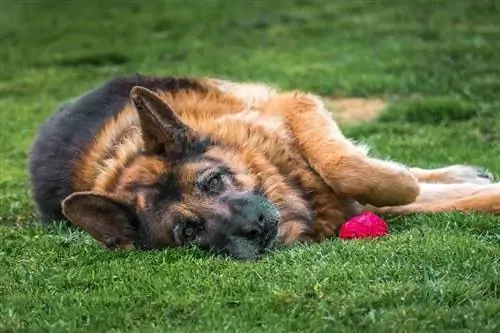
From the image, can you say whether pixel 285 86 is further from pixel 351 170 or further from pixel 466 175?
pixel 351 170

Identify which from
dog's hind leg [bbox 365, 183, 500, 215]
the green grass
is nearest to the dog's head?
the green grass

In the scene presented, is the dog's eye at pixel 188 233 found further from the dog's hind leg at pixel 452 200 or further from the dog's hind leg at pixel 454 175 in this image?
the dog's hind leg at pixel 454 175

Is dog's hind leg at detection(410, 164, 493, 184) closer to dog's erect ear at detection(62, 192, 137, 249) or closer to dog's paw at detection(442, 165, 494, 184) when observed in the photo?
dog's paw at detection(442, 165, 494, 184)

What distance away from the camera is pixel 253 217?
5539 mm

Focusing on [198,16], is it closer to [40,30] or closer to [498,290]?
[40,30]

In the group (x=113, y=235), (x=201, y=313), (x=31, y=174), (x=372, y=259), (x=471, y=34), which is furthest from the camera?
(x=471, y=34)

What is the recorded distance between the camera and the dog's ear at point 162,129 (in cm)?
586

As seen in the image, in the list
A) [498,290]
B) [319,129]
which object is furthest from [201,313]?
[319,129]

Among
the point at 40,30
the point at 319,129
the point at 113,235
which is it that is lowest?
the point at 40,30

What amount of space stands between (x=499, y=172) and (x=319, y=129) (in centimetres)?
192

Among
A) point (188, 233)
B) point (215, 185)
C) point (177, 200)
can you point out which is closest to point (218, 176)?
point (215, 185)

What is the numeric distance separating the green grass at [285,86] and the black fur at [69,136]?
0.32 meters

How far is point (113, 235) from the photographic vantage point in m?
6.00

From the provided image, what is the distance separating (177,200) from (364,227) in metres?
1.25
